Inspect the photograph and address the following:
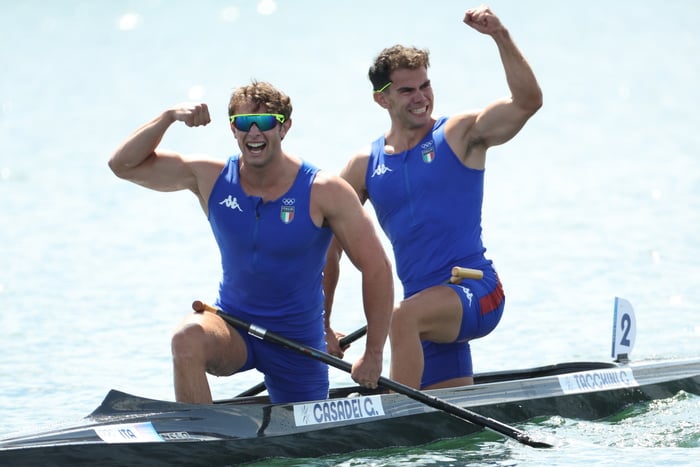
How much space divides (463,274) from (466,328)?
0.32 meters

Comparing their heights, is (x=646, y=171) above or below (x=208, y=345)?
above

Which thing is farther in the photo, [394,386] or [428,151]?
[428,151]

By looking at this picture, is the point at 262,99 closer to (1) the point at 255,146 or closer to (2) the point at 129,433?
(1) the point at 255,146

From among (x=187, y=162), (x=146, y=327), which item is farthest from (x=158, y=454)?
(x=146, y=327)

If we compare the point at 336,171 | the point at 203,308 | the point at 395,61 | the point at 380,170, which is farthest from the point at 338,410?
the point at 336,171

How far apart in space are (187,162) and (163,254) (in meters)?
10.7

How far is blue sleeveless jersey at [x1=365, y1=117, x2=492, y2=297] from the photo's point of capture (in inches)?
340

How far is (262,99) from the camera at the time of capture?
769 centimetres

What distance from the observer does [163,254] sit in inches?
729

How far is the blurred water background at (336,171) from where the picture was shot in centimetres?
1221

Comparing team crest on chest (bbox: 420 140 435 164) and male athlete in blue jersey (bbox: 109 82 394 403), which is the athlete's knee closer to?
male athlete in blue jersey (bbox: 109 82 394 403)

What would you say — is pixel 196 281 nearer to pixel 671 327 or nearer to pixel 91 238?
pixel 91 238

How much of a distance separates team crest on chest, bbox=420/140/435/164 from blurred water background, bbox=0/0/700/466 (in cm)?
140

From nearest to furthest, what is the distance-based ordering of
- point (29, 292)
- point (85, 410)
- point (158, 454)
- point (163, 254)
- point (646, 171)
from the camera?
point (158, 454)
point (85, 410)
point (29, 292)
point (163, 254)
point (646, 171)
